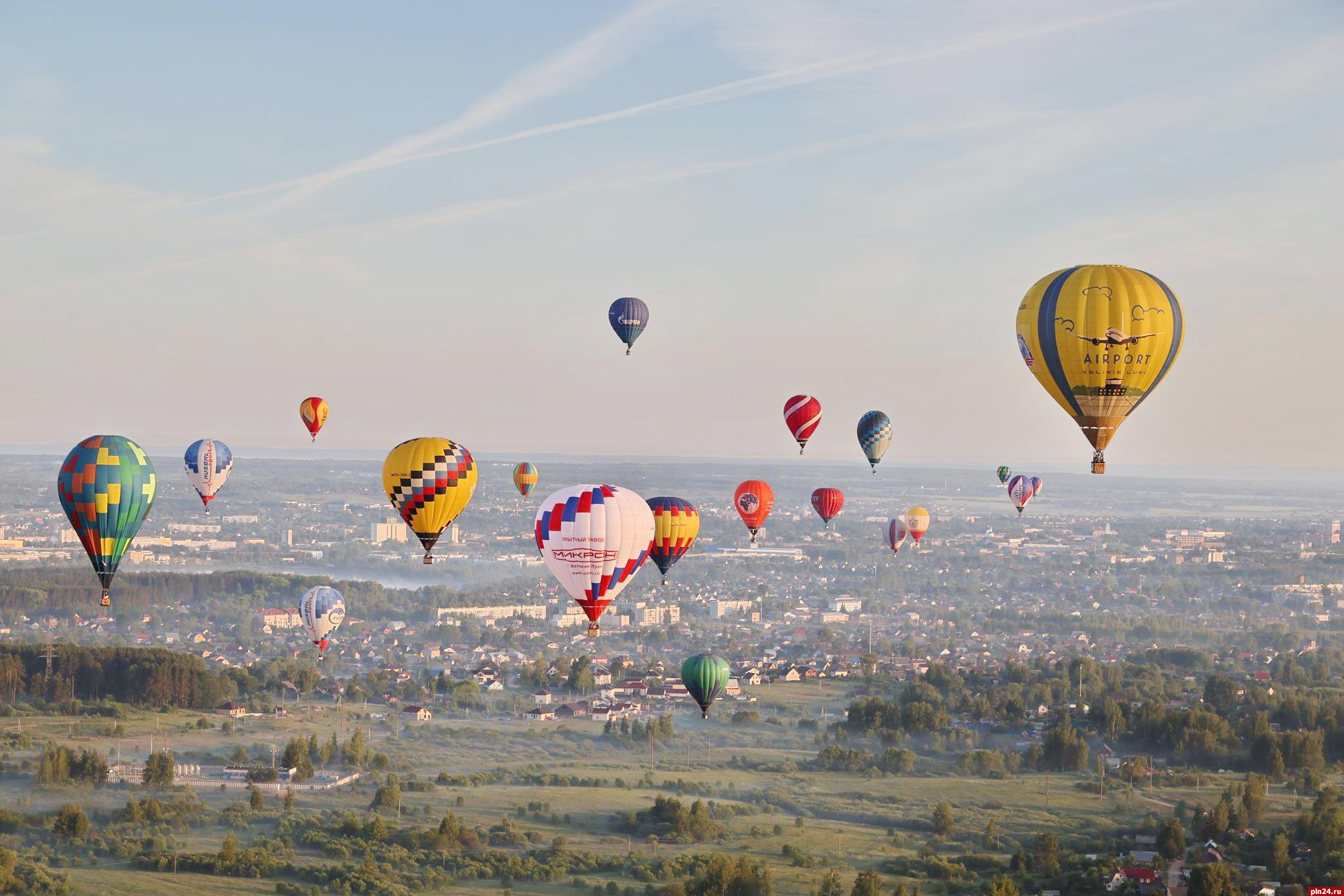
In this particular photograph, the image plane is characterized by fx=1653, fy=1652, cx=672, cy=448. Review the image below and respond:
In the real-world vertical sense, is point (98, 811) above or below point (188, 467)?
below

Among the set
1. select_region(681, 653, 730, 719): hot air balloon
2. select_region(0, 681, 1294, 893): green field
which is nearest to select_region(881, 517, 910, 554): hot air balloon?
select_region(0, 681, 1294, 893): green field

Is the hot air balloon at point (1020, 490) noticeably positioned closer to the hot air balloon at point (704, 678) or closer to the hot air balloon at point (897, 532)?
the hot air balloon at point (897, 532)

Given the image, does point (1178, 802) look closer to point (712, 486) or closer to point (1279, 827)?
point (1279, 827)

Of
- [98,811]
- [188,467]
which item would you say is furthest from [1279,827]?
[188,467]

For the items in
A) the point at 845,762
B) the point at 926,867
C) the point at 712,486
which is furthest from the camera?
the point at 712,486

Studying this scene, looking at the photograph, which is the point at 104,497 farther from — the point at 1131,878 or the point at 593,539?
the point at 1131,878

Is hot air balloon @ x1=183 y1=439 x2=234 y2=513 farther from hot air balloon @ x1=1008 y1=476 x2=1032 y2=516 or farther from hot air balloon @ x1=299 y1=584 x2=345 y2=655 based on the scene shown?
hot air balloon @ x1=1008 y1=476 x2=1032 y2=516
